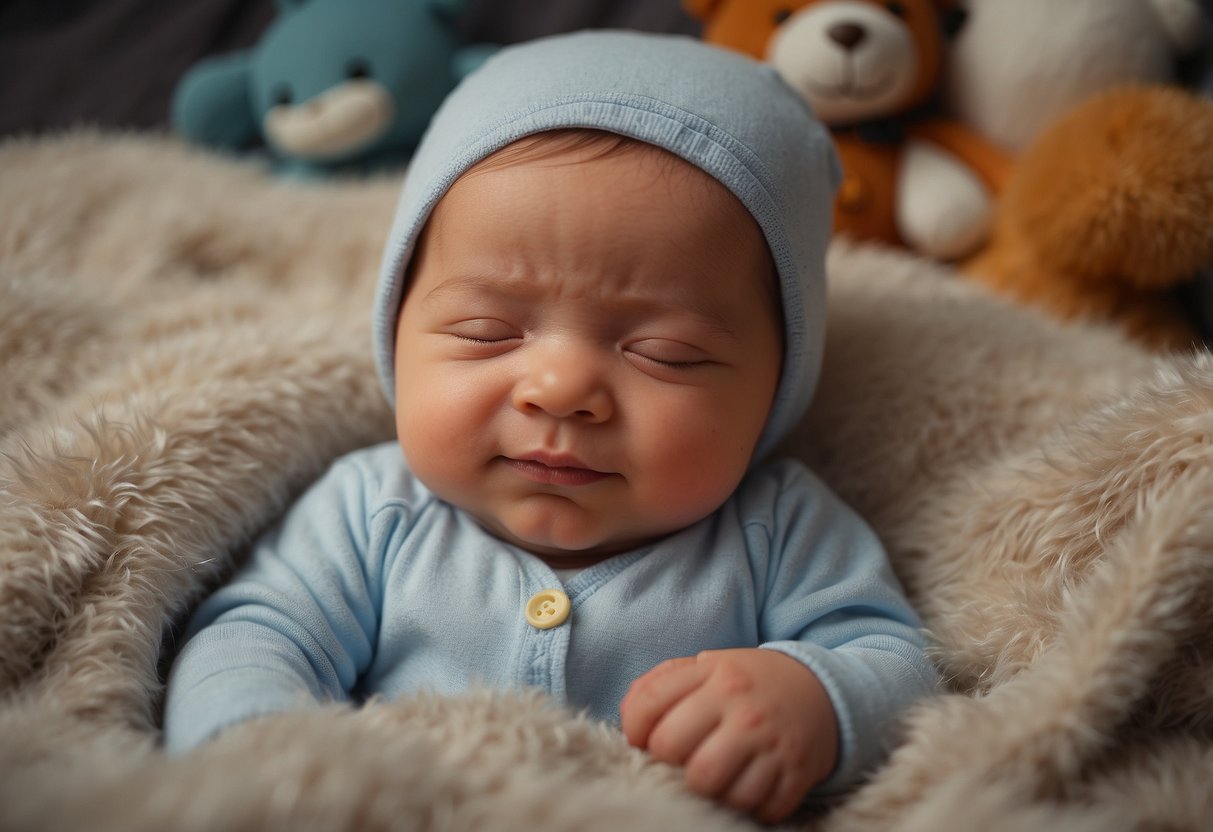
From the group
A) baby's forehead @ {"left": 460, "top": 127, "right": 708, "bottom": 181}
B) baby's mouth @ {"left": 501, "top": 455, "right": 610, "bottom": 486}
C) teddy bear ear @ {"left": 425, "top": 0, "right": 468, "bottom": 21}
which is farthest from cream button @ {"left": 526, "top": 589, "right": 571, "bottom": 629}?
teddy bear ear @ {"left": 425, "top": 0, "right": 468, "bottom": 21}

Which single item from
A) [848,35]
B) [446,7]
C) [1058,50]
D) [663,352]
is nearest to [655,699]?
[663,352]

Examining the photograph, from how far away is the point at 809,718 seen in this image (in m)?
0.87

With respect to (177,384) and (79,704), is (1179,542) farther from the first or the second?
(177,384)

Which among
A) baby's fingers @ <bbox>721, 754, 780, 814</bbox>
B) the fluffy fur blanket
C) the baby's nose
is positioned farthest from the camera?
the baby's nose

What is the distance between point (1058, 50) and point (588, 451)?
1067 mm

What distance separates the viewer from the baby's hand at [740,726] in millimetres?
846

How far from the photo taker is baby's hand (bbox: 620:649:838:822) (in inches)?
33.3

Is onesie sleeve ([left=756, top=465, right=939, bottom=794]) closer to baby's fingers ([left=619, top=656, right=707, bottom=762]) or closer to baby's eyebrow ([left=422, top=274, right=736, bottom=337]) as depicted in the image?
baby's fingers ([left=619, top=656, right=707, bottom=762])

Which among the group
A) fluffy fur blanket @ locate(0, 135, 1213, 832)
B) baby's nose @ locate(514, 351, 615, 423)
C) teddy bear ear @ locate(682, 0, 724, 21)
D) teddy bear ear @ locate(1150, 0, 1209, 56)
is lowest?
fluffy fur blanket @ locate(0, 135, 1213, 832)

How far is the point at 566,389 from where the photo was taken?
97 cm

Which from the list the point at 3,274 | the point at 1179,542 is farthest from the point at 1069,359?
the point at 3,274

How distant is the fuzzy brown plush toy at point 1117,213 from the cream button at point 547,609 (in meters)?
0.90

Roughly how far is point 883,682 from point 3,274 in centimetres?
122

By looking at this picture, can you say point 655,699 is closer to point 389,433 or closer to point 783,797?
point 783,797
